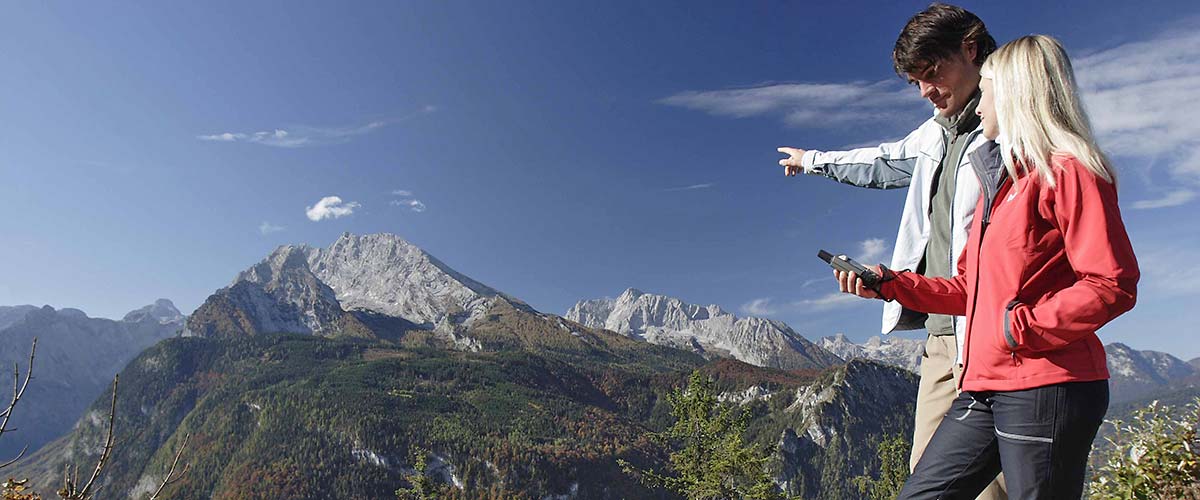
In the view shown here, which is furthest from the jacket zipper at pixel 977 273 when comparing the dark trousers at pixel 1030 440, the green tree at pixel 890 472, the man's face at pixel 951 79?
the green tree at pixel 890 472

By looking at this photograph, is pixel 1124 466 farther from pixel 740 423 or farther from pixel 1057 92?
pixel 740 423

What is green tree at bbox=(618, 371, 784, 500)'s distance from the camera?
21719mm

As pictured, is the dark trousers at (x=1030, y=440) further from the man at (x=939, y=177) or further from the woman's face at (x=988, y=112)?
the woman's face at (x=988, y=112)

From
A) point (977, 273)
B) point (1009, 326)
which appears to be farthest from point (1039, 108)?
point (1009, 326)

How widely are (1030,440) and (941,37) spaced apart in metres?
2.14

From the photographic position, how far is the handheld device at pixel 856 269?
9.16ft

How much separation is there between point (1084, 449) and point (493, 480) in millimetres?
182827

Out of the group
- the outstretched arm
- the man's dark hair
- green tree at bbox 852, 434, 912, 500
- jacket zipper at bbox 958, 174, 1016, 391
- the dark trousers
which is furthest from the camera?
green tree at bbox 852, 434, 912, 500

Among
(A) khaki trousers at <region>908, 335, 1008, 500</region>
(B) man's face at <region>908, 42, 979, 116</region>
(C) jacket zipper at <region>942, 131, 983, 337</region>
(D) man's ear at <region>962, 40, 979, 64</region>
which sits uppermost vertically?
(D) man's ear at <region>962, 40, 979, 64</region>

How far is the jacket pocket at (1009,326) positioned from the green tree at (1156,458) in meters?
3.31

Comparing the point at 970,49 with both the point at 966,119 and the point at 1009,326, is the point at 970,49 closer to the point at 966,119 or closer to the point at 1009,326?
the point at 966,119

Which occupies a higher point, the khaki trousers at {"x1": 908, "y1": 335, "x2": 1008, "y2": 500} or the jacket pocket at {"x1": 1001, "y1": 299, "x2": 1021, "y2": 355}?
the jacket pocket at {"x1": 1001, "y1": 299, "x2": 1021, "y2": 355}

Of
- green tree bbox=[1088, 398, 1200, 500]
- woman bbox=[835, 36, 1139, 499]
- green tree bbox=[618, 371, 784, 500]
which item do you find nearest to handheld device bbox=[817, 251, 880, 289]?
woman bbox=[835, 36, 1139, 499]

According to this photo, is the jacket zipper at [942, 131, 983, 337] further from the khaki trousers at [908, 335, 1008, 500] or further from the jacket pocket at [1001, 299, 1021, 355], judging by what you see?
the jacket pocket at [1001, 299, 1021, 355]
